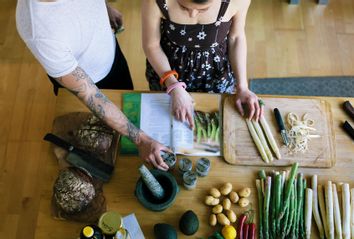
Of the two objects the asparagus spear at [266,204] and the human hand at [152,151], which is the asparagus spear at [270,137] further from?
the human hand at [152,151]

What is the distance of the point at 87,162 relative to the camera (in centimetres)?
119

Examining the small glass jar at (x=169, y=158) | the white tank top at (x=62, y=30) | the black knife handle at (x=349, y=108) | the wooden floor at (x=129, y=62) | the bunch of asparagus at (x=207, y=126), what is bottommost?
the wooden floor at (x=129, y=62)

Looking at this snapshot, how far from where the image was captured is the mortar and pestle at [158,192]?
1109 millimetres

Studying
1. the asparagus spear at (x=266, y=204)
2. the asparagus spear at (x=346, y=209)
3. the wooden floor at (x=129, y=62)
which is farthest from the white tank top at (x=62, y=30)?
the wooden floor at (x=129, y=62)

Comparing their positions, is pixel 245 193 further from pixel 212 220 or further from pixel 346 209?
pixel 346 209

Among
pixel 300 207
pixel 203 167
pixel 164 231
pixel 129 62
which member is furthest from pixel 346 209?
pixel 129 62

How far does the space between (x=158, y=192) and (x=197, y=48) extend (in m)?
0.57

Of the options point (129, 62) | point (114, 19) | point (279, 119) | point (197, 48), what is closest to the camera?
point (279, 119)

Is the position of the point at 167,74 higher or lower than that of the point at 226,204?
higher

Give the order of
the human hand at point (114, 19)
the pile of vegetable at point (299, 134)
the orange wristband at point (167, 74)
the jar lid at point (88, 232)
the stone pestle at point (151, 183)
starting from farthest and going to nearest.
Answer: the human hand at point (114, 19), the orange wristband at point (167, 74), the pile of vegetable at point (299, 134), the stone pestle at point (151, 183), the jar lid at point (88, 232)

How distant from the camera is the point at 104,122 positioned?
121 cm

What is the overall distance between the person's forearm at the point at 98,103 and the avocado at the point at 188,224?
0.29 metres

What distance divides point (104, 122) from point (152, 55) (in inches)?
13.5

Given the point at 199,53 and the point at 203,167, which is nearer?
the point at 203,167
